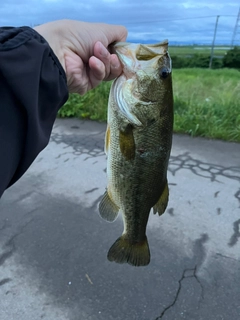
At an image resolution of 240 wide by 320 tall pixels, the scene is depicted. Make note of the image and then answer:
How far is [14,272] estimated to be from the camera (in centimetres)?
299

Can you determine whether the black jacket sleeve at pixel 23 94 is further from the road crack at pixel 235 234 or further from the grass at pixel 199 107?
the grass at pixel 199 107

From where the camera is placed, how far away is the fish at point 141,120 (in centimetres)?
154

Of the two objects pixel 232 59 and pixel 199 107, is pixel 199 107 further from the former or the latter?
pixel 232 59

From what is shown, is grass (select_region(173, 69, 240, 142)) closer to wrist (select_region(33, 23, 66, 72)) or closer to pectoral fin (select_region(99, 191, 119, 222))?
pectoral fin (select_region(99, 191, 119, 222))

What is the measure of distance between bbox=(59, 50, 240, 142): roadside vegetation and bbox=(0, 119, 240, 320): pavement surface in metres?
0.99

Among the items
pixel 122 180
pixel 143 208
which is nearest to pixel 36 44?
pixel 122 180

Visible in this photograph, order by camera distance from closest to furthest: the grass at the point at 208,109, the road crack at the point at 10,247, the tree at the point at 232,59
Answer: the road crack at the point at 10,247, the grass at the point at 208,109, the tree at the point at 232,59

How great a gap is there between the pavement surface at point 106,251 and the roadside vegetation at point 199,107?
990 millimetres

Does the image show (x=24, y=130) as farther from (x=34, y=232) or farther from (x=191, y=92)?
(x=191, y=92)

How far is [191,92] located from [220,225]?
4.25 meters

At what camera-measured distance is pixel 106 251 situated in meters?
3.23

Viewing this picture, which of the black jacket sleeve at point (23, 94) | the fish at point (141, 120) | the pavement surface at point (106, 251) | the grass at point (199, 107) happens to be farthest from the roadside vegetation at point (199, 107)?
the black jacket sleeve at point (23, 94)

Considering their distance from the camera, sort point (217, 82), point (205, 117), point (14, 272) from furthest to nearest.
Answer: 1. point (217, 82)
2. point (205, 117)
3. point (14, 272)

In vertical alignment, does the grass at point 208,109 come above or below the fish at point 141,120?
below
